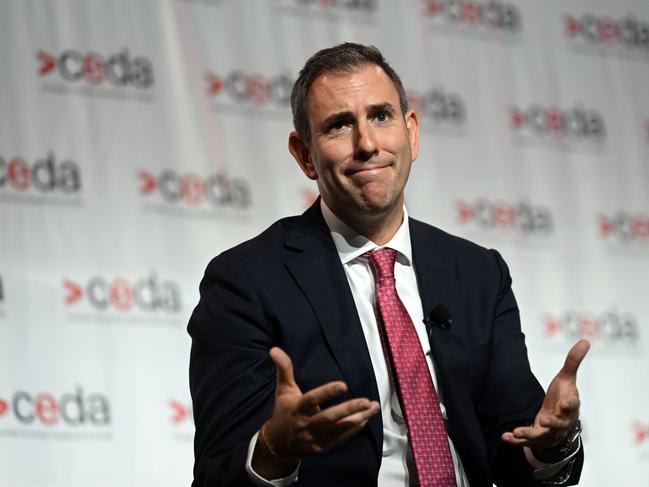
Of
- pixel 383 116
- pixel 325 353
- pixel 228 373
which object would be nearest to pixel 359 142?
pixel 383 116

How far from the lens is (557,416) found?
2109 mm

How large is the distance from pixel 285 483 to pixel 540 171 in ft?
11.0

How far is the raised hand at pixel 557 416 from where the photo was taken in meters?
2.09

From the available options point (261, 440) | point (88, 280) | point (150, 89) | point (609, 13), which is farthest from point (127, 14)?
point (261, 440)

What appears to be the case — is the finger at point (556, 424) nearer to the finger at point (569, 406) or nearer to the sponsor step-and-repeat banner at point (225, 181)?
the finger at point (569, 406)

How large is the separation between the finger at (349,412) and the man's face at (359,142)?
0.66 metres

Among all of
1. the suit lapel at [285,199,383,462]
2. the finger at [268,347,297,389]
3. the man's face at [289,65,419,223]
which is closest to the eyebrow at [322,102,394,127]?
the man's face at [289,65,419,223]

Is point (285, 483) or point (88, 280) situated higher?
point (88, 280)

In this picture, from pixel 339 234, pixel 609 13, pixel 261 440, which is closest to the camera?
pixel 261 440

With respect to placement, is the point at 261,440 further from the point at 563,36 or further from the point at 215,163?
the point at 563,36

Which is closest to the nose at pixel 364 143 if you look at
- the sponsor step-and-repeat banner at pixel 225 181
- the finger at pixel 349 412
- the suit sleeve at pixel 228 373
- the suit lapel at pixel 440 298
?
the suit lapel at pixel 440 298

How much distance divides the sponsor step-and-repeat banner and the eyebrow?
77.2 inches

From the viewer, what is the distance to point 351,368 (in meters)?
2.25

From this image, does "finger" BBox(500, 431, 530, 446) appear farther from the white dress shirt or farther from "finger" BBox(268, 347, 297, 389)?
"finger" BBox(268, 347, 297, 389)
